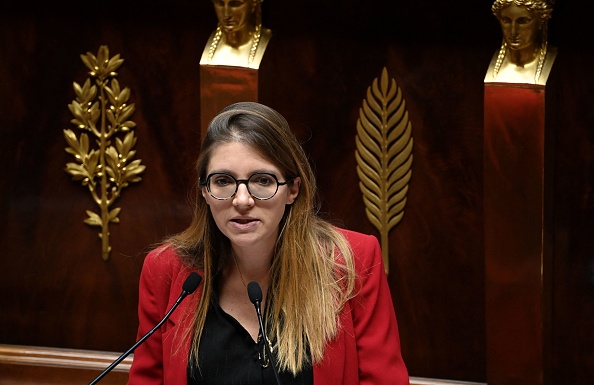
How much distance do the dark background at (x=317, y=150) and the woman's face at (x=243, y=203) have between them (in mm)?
394

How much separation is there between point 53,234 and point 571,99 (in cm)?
83

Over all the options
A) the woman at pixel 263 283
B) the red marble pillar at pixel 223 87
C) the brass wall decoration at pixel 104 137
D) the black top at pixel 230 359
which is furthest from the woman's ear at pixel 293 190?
the brass wall decoration at pixel 104 137

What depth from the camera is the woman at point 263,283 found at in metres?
1.11

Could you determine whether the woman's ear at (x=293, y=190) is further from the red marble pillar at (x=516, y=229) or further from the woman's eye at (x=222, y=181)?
the red marble pillar at (x=516, y=229)

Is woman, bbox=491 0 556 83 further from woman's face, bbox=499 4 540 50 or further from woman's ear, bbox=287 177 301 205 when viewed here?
woman's ear, bbox=287 177 301 205

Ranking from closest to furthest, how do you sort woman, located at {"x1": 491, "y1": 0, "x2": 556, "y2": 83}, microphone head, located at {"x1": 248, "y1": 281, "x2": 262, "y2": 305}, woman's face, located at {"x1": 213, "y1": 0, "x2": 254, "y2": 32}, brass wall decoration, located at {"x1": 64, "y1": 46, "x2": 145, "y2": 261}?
microphone head, located at {"x1": 248, "y1": 281, "x2": 262, "y2": 305}, woman, located at {"x1": 491, "y1": 0, "x2": 556, "y2": 83}, woman's face, located at {"x1": 213, "y1": 0, "x2": 254, "y2": 32}, brass wall decoration, located at {"x1": 64, "y1": 46, "x2": 145, "y2": 261}

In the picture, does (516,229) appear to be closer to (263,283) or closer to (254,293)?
(263,283)

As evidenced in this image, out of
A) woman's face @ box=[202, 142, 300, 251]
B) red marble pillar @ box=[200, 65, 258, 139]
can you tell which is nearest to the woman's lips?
woman's face @ box=[202, 142, 300, 251]

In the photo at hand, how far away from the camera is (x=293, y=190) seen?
1144 mm

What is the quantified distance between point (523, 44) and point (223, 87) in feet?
1.36

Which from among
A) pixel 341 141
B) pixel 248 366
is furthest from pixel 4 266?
pixel 248 366

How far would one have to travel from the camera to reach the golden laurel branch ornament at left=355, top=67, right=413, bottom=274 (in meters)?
1.51

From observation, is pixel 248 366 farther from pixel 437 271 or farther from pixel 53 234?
pixel 53 234

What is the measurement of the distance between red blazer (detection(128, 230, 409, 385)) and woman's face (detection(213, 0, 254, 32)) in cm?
39
